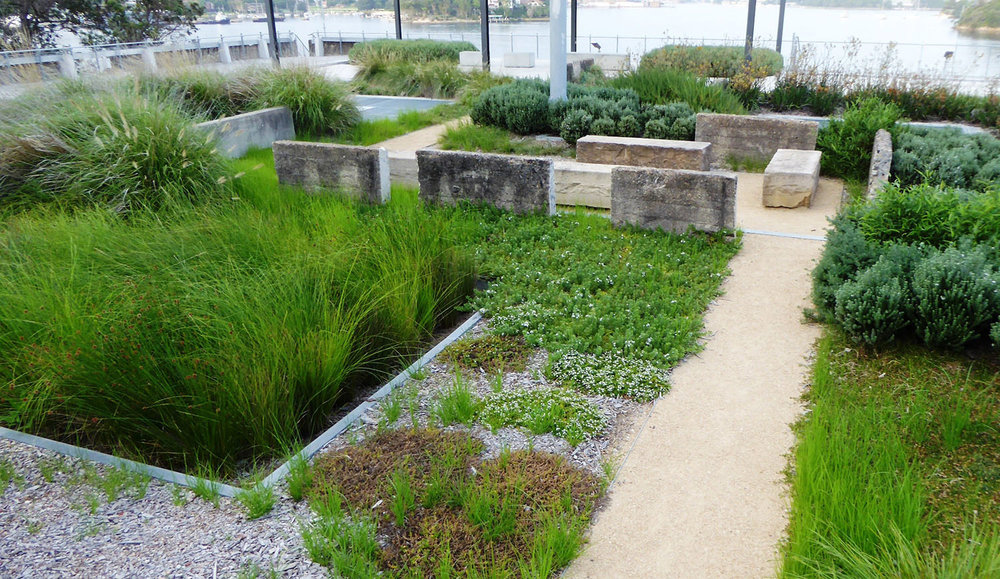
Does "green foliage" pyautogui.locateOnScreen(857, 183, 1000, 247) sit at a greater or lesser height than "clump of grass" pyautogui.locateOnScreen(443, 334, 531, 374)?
greater

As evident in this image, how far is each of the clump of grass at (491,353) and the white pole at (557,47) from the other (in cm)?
694

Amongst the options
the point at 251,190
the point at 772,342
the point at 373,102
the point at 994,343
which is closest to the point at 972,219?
the point at 994,343

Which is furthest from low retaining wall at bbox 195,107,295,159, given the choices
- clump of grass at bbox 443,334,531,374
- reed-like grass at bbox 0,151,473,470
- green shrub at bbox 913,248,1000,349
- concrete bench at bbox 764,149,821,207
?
green shrub at bbox 913,248,1000,349

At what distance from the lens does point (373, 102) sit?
1577 cm

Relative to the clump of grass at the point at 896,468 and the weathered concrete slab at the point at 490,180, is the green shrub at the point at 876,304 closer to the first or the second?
the clump of grass at the point at 896,468

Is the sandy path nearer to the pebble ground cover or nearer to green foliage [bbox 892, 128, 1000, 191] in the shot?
the pebble ground cover

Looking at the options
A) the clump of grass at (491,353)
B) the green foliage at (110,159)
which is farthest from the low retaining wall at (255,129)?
the clump of grass at (491,353)

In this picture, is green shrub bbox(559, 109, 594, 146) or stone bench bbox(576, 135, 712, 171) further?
green shrub bbox(559, 109, 594, 146)

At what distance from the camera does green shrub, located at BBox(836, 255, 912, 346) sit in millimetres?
4383

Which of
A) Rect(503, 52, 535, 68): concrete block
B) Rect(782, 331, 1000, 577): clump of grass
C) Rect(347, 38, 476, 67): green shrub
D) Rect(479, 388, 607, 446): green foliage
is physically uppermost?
Rect(347, 38, 476, 67): green shrub

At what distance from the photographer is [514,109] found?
11.1 m

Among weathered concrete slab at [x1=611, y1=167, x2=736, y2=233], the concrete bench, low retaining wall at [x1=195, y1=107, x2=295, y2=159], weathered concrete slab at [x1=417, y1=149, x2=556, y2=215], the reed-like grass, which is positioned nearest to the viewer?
the reed-like grass

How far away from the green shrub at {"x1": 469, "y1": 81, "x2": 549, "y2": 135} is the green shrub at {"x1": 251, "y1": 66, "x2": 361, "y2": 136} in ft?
6.70

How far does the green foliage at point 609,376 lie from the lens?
14.0 feet
